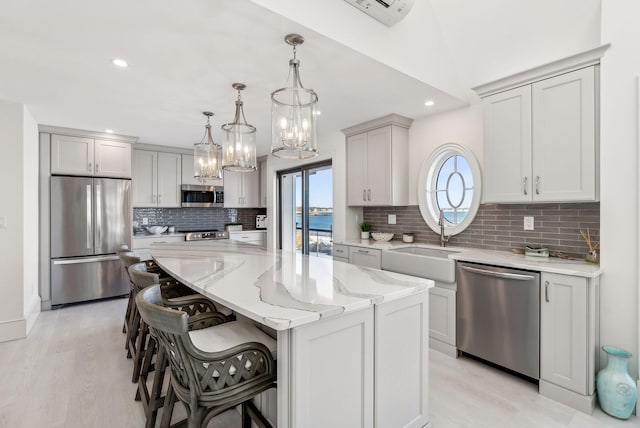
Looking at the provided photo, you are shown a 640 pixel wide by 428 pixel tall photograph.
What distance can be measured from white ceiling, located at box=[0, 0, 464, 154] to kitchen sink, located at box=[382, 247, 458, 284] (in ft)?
5.00

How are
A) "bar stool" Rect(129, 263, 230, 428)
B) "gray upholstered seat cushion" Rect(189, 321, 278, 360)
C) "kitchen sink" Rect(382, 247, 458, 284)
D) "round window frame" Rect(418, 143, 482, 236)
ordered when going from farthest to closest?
1. "round window frame" Rect(418, 143, 482, 236)
2. "kitchen sink" Rect(382, 247, 458, 284)
3. "bar stool" Rect(129, 263, 230, 428)
4. "gray upholstered seat cushion" Rect(189, 321, 278, 360)

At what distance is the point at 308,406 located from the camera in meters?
1.28

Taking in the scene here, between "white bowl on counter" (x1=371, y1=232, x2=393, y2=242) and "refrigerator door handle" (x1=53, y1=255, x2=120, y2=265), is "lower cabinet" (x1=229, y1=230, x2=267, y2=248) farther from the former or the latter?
"white bowl on counter" (x1=371, y1=232, x2=393, y2=242)

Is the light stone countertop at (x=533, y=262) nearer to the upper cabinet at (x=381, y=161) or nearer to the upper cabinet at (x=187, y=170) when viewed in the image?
the upper cabinet at (x=381, y=161)

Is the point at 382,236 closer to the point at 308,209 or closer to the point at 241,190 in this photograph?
the point at 308,209

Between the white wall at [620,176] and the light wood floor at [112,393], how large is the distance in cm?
60

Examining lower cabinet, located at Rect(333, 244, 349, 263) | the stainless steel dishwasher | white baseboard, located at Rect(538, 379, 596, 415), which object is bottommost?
white baseboard, located at Rect(538, 379, 596, 415)

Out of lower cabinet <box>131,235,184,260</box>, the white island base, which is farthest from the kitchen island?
lower cabinet <box>131,235,184,260</box>

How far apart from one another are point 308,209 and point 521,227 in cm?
300

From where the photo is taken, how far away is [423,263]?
2936mm

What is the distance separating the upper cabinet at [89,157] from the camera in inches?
164

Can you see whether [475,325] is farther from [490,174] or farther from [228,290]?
[228,290]

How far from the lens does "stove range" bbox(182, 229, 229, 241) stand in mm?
5406

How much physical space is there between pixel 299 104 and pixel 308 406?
1.56 meters
